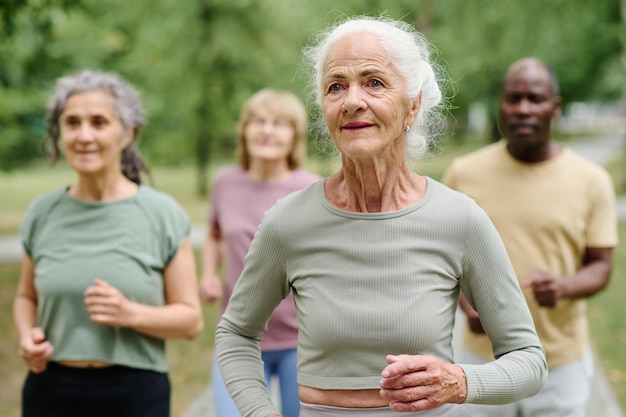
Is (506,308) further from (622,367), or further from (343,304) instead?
(622,367)

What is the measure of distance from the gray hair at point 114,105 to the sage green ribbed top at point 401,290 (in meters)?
1.50

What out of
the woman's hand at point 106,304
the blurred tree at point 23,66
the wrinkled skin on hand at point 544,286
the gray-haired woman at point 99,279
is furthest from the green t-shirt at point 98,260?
the blurred tree at point 23,66

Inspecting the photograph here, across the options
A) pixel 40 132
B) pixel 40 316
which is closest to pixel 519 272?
pixel 40 316

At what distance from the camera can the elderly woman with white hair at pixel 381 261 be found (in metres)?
2.13

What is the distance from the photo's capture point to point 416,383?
1.95 metres

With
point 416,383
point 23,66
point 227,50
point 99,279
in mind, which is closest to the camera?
point 416,383

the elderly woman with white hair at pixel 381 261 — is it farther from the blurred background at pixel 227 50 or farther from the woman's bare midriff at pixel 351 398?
the blurred background at pixel 227 50

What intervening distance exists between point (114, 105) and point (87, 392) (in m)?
1.17

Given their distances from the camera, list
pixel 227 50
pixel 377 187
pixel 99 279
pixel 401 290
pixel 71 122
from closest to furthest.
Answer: pixel 401 290, pixel 377 187, pixel 99 279, pixel 71 122, pixel 227 50

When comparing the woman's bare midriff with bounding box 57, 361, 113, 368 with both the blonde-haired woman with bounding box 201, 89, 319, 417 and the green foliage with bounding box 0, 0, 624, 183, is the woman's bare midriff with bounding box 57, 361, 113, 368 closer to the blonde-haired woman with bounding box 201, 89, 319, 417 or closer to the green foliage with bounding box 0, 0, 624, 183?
the blonde-haired woman with bounding box 201, 89, 319, 417

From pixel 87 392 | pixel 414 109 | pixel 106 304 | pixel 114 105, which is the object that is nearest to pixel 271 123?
pixel 114 105

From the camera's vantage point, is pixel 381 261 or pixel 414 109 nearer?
pixel 381 261

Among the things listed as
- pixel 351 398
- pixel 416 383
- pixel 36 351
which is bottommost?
pixel 36 351

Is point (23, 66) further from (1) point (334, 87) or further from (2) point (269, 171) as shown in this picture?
(1) point (334, 87)
